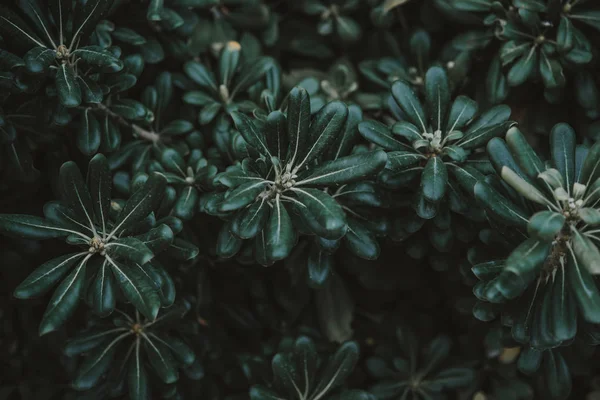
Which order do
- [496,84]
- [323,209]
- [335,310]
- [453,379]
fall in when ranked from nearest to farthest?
[323,209] → [496,84] → [453,379] → [335,310]

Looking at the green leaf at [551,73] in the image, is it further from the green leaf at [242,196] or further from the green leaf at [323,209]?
the green leaf at [242,196]

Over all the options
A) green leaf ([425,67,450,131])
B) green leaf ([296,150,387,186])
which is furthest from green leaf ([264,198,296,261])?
green leaf ([425,67,450,131])

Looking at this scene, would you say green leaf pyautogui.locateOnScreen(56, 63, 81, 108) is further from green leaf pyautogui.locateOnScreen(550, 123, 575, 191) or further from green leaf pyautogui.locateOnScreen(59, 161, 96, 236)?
green leaf pyautogui.locateOnScreen(550, 123, 575, 191)

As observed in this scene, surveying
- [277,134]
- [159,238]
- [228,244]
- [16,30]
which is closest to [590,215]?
[277,134]

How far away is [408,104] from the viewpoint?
6.52ft

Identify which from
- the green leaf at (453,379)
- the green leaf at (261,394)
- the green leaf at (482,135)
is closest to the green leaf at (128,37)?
the green leaf at (482,135)

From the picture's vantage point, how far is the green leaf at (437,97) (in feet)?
6.56

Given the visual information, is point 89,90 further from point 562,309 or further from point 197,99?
point 562,309

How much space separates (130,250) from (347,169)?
0.64 m

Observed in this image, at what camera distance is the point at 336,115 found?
71.9 inches

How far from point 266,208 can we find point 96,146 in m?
0.65

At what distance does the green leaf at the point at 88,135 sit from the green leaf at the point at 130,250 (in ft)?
1.23

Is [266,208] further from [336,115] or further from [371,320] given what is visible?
[371,320]

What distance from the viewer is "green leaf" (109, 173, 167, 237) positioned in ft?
5.88
